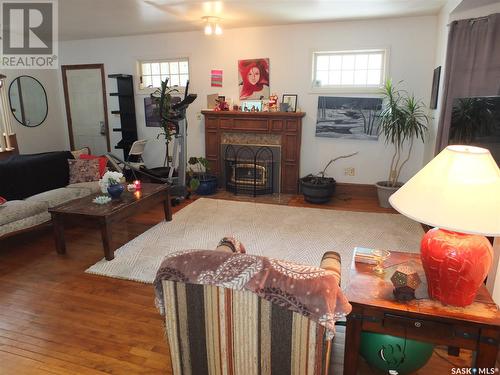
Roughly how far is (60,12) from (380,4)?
3824 mm

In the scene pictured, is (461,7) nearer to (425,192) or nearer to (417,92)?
(417,92)

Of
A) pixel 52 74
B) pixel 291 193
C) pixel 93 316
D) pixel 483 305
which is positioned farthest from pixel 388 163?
pixel 52 74

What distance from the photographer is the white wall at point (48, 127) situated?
5.91 m

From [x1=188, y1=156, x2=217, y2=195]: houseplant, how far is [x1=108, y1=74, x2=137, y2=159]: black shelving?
1.32 meters

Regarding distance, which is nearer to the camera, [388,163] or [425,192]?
[425,192]

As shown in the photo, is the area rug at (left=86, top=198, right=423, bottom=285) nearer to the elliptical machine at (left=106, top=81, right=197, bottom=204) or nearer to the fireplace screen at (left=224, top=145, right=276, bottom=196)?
the elliptical machine at (left=106, top=81, right=197, bottom=204)

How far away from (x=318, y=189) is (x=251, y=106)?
1.68 metres

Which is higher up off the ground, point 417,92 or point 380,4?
point 380,4

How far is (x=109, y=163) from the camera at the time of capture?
4.88 m

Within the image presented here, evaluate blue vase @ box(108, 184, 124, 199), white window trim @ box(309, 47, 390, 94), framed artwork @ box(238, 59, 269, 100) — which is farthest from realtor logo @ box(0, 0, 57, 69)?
white window trim @ box(309, 47, 390, 94)

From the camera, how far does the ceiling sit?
3807 mm

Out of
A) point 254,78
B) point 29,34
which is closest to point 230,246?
point 254,78

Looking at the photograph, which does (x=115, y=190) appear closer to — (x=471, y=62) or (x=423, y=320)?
(x=423, y=320)

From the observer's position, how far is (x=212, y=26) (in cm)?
470
